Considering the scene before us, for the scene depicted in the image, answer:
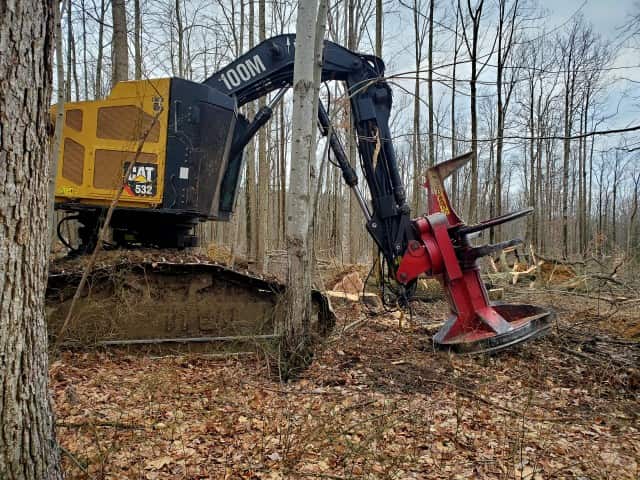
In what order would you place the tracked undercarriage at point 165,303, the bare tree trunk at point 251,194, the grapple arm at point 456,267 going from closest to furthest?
the grapple arm at point 456,267, the tracked undercarriage at point 165,303, the bare tree trunk at point 251,194

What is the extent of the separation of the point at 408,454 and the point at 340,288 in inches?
232

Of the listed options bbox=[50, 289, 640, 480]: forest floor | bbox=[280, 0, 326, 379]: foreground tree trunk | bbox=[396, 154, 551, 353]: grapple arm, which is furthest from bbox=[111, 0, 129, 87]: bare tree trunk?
bbox=[396, 154, 551, 353]: grapple arm

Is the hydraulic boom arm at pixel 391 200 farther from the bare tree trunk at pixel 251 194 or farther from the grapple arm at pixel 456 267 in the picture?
the bare tree trunk at pixel 251 194

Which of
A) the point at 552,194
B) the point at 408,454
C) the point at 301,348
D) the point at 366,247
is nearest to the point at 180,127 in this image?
the point at 301,348

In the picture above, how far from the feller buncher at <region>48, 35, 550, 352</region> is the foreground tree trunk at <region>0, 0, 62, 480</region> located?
9.49ft

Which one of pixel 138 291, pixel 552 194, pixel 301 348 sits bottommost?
→ pixel 301 348

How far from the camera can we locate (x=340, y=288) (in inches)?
339

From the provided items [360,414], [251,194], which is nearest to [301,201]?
[360,414]

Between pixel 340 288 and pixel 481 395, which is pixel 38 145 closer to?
pixel 481 395

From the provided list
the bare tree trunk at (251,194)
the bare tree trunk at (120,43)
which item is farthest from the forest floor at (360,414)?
the bare tree trunk at (251,194)

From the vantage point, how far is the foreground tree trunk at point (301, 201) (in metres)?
3.71

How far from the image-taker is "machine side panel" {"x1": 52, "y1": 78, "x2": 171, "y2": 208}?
4.73m

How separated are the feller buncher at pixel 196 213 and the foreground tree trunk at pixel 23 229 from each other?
289 centimetres

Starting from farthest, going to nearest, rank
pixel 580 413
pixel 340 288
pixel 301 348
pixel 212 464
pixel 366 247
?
pixel 366 247 < pixel 340 288 < pixel 301 348 < pixel 580 413 < pixel 212 464
